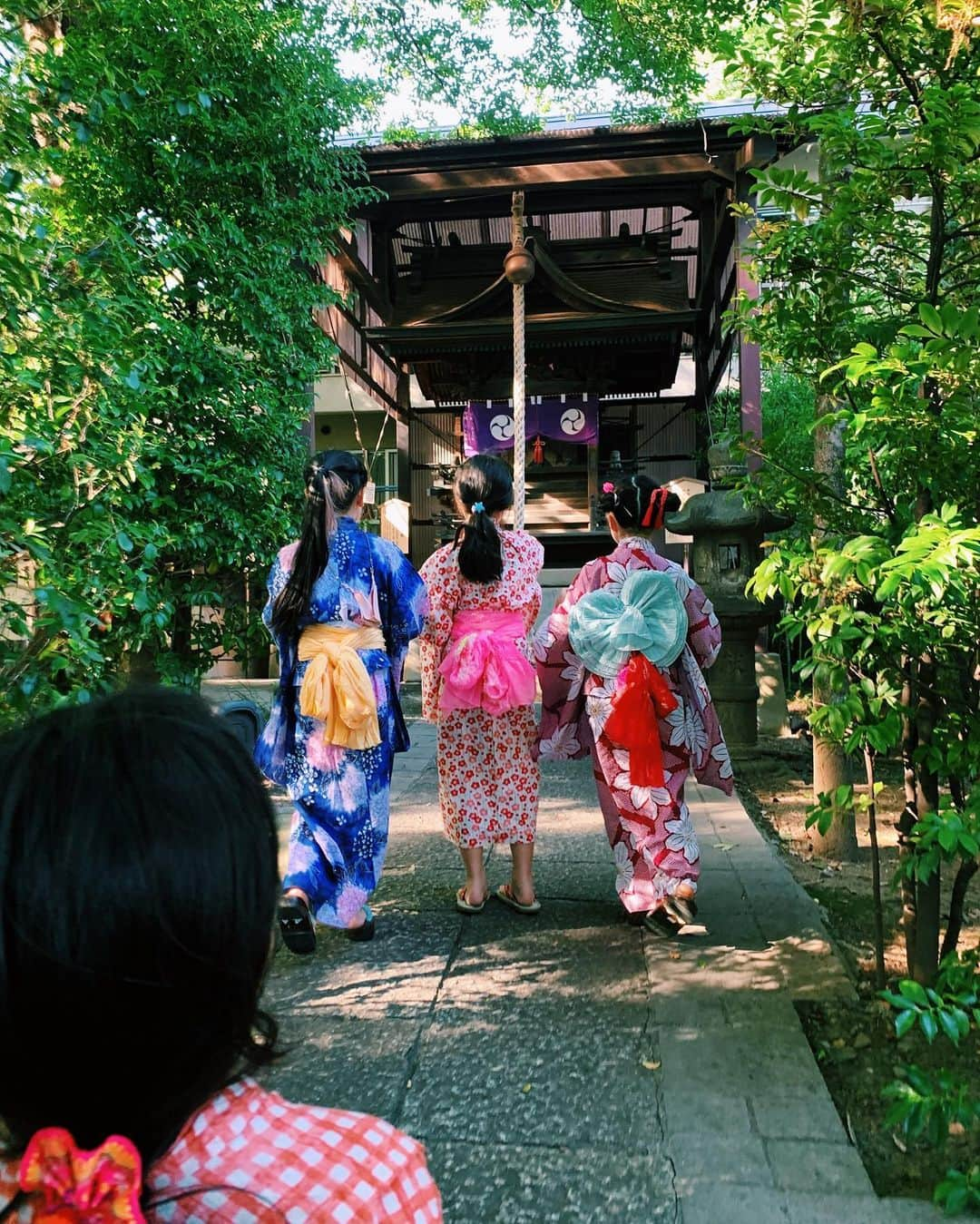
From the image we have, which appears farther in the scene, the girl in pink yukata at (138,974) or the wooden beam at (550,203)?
the wooden beam at (550,203)

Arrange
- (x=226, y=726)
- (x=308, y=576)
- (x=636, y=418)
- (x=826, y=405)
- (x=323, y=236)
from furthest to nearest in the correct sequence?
(x=636, y=418), (x=323, y=236), (x=826, y=405), (x=308, y=576), (x=226, y=726)

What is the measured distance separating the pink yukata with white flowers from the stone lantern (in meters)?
3.63

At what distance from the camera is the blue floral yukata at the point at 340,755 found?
3.20m

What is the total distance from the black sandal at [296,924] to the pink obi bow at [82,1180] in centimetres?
249

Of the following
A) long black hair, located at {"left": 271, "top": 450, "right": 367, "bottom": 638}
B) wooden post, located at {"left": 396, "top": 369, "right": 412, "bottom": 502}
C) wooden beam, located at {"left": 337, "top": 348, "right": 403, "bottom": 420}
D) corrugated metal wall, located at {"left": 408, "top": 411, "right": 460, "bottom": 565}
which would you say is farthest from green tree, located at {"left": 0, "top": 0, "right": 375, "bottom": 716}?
corrugated metal wall, located at {"left": 408, "top": 411, "right": 460, "bottom": 565}

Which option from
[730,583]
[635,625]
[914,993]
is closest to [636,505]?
[635,625]

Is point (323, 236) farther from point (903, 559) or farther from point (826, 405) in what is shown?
point (903, 559)

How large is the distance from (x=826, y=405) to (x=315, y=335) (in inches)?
117

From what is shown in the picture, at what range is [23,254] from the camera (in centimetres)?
192

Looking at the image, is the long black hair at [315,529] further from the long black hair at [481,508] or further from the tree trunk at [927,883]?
the tree trunk at [927,883]

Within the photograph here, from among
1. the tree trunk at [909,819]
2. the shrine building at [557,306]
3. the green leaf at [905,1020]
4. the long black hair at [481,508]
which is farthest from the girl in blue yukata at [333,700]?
the shrine building at [557,306]

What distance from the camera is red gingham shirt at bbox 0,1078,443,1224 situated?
28.9 inches

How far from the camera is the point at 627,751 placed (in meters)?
3.38

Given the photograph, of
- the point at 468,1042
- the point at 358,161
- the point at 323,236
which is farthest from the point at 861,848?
the point at 358,161
